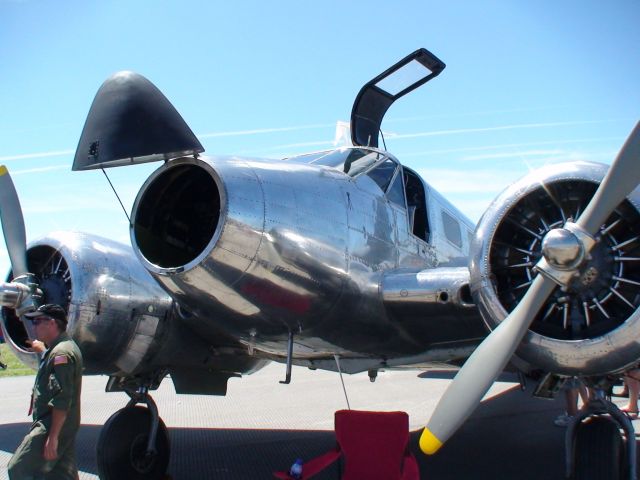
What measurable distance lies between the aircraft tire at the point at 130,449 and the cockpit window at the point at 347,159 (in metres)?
3.25

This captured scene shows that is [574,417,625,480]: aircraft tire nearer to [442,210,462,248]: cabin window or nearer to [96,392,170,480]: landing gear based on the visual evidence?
[442,210,462,248]: cabin window

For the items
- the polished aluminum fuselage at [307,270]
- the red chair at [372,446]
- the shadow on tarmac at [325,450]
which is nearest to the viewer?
the polished aluminum fuselage at [307,270]

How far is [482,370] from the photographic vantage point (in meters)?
4.42

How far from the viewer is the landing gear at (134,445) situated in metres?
6.46

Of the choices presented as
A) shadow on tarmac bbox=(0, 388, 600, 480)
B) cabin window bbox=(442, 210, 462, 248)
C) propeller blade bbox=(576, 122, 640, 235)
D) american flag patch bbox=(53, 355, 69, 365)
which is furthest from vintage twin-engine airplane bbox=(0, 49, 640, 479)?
shadow on tarmac bbox=(0, 388, 600, 480)

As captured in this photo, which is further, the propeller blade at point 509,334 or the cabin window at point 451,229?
the cabin window at point 451,229

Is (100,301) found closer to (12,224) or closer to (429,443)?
(12,224)

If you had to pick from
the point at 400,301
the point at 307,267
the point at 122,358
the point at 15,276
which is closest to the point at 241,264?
the point at 307,267

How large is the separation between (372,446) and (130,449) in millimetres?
2613

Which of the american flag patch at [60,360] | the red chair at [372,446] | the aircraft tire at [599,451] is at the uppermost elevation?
the american flag patch at [60,360]

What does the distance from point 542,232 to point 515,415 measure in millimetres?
7174

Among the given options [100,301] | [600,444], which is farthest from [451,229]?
[100,301]

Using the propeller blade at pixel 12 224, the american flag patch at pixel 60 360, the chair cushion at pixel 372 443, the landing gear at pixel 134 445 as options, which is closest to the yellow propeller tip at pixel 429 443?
the chair cushion at pixel 372 443

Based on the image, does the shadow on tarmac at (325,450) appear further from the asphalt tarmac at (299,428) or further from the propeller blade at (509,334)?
the propeller blade at (509,334)
